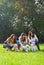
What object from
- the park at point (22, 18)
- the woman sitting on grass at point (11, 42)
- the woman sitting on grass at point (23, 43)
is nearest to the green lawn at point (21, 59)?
the woman sitting on grass at point (23, 43)

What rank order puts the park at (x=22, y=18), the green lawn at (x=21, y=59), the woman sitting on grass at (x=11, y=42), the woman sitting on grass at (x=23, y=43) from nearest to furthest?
the green lawn at (x=21, y=59) < the woman sitting on grass at (x=23, y=43) < the woman sitting on grass at (x=11, y=42) < the park at (x=22, y=18)

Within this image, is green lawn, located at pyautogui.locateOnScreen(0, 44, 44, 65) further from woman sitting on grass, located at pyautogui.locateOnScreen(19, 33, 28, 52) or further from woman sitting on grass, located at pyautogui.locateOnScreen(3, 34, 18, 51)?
woman sitting on grass, located at pyautogui.locateOnScreen(3, 34, 18, 51)

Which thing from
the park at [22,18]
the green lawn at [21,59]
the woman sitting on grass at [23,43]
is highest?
the park at [22,18]

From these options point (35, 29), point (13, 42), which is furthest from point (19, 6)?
point (13, 42)

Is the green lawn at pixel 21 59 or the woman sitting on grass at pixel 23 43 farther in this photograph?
the woman sitting on grass at pixel 23 43

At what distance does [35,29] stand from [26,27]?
3.37ft

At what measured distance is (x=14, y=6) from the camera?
33.5 meters

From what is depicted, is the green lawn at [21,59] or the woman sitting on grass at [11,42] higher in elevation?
the woman sitting on grass at [11,42]

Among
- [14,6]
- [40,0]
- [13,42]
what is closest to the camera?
[13,42]

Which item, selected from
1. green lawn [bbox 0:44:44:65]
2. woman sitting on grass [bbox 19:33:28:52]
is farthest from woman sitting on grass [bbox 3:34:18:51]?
green lawn [bbox 0:44:44:65]

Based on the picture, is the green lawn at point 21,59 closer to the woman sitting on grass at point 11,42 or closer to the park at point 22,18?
the woman sitting on grass at point 11,42

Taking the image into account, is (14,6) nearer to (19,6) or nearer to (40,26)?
(19,6)

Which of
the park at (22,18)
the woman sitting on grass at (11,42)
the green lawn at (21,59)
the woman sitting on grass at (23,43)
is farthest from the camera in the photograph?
the park at (22,18)

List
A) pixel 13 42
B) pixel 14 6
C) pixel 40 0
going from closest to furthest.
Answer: pixel 13 42 < pixel 40 0 < pixel 14 6
